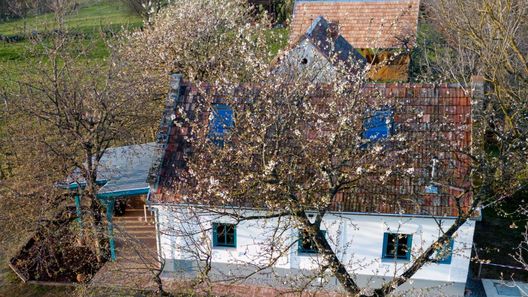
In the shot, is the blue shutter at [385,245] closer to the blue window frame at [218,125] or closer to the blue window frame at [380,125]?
the blue window frame at [380,125]

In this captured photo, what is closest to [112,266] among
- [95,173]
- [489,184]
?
[95,173]

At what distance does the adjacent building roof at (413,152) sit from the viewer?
1337 centimetres

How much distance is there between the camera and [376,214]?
13375mm

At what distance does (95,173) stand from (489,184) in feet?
33.8

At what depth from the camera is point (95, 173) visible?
15.3 meters

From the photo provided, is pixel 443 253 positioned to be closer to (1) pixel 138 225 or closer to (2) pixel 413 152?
(2) pixel 413 152

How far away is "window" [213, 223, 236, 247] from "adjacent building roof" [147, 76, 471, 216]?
1.65 meters

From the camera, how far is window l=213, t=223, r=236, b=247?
14641 mm

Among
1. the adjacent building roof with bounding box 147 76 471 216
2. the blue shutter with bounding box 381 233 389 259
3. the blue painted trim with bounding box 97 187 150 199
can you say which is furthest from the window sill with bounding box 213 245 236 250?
the blue shutter with bounding box 381 233 389 259

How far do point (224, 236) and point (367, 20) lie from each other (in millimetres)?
23272

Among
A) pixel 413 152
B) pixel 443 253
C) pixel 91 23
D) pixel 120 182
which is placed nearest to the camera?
pixel 443 253

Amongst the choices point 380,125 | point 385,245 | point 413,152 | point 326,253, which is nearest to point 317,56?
point 380,125

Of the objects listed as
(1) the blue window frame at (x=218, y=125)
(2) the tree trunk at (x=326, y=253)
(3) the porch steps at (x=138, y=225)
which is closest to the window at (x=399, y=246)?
(2) the tree trunk at (x=326, y=253)

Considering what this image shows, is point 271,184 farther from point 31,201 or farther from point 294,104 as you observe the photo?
point 31,201
